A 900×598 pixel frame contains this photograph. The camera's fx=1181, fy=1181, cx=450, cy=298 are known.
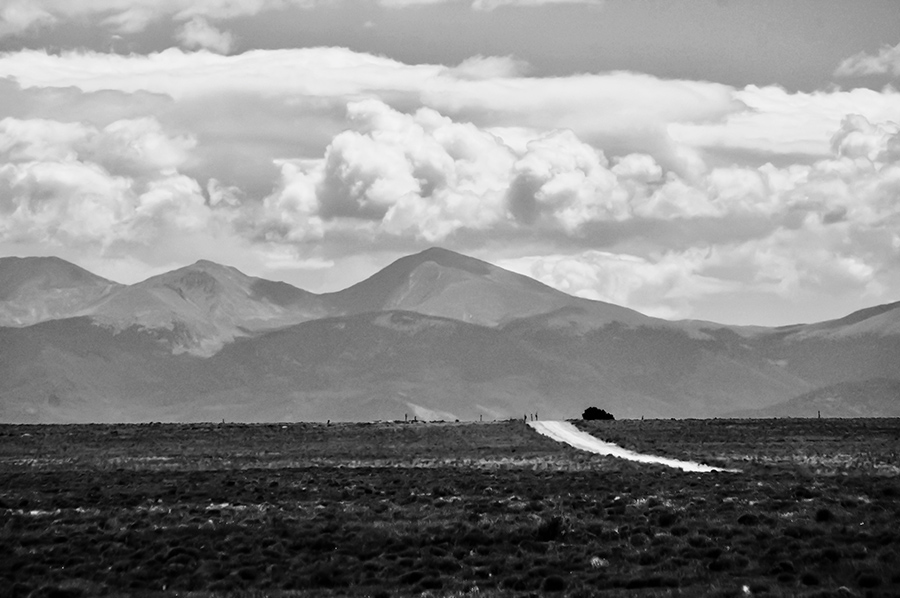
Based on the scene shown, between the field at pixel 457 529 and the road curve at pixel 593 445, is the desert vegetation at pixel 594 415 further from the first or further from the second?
the field at pixel 457 529

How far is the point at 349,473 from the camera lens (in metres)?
52.3

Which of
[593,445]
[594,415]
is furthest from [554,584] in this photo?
[594,415]

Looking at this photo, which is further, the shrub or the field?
the field

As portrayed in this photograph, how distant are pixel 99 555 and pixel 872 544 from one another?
18.8m

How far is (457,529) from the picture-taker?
31.8 m

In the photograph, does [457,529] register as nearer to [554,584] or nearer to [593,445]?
[554,584]

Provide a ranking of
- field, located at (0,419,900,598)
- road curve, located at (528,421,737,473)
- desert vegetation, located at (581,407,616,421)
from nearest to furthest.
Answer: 1. field, located at (0,419,900,598)
2. road curve, located at (528,421,737,473)
3. desert vegetation, located at (581,407,616,421)

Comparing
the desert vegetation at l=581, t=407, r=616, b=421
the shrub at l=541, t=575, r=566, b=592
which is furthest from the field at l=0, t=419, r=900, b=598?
the desert vegetation at l=581, t=407, r=616, b=421

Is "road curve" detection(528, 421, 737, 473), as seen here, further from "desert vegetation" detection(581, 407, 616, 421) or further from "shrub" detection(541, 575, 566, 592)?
"shrub" detection(541, 575, 566, 592)

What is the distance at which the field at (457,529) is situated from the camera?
25.8 m

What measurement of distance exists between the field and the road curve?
6.40 feet

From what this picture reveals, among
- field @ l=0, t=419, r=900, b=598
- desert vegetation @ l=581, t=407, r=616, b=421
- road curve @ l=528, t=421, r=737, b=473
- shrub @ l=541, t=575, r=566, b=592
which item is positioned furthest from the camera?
desert vegetation @ l=581, t=407, r=616, b=421

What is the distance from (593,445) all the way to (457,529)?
44710 mm

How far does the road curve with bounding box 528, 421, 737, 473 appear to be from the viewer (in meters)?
54.9
